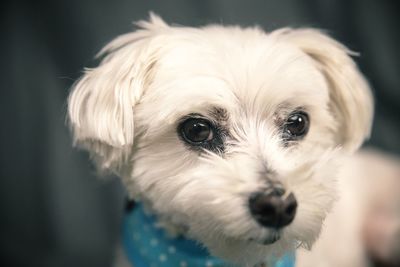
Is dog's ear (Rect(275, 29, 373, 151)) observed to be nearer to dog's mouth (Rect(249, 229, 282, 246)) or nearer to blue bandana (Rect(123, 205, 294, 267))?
blue bandana (Rect(123, 205, 294, 267))

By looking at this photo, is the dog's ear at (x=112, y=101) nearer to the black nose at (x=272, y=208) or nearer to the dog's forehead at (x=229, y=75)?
the dog's forehead at (x=229, y=75)

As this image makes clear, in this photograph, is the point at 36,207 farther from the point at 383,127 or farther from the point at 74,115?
the point at 383,127

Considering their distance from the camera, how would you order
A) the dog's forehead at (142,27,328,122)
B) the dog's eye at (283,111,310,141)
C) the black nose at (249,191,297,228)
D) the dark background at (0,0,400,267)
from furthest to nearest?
the dark background at (0,0,400,267), the dog's eye at (283,111,310,141), the dog's forehead at (142,27,328,122), the black nose at (249,191,297,228)

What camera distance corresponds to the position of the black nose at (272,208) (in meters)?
0.88

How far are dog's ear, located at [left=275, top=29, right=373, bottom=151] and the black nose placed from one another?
0.42m

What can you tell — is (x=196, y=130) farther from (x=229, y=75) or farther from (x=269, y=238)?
(x=269, y=238)

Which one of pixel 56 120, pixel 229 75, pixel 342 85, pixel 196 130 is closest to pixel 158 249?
pixel 196 130

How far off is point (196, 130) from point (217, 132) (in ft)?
0.16

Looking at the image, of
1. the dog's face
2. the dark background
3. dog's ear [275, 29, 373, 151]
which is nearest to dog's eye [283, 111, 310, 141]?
the dog's face

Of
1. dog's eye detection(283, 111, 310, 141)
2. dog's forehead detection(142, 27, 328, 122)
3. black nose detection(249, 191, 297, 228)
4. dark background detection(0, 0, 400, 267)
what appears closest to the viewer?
black nose detection(249, 191, 297, 228)

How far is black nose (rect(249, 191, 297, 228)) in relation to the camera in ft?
2.88

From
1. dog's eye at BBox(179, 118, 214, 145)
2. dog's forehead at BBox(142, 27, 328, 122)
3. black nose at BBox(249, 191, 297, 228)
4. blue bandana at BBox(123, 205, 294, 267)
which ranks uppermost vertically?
dog's forehead at BBox(142, 27, 328, 122)

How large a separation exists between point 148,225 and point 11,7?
2.96ft

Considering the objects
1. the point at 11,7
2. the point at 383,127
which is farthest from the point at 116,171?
the point at 383,127
